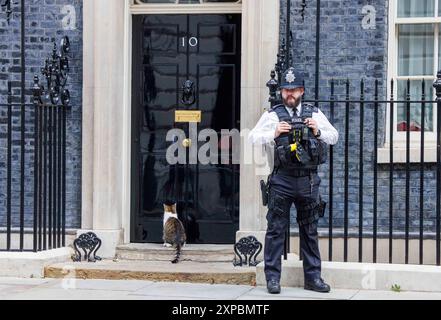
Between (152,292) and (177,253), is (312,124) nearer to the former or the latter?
(152,292)

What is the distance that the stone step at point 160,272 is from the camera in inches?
356

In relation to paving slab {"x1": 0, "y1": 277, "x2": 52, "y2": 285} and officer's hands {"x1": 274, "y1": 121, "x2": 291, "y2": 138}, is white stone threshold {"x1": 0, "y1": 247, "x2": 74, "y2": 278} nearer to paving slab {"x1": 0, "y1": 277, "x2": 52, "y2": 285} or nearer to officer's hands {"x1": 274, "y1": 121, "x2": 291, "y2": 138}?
paving slab {"x1": 0, "y1": 277, "x2": 52, "y2": 285}

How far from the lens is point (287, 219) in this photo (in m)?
8.31

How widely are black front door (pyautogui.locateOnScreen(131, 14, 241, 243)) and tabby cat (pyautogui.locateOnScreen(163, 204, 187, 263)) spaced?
33 cm

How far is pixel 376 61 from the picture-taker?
31.9ft

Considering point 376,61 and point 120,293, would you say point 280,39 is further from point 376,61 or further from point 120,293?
point 120,293

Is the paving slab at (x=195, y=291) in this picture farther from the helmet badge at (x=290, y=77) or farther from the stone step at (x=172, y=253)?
the helmet badge at (x=290, y=77)

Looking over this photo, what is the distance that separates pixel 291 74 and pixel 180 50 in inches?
92.1

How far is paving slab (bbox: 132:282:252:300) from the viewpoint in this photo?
8.34 meters

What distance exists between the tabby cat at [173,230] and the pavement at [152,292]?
28.7 inches

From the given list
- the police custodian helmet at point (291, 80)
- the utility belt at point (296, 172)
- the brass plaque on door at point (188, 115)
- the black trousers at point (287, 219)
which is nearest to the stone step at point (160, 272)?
the black trousers at point (287, 219)

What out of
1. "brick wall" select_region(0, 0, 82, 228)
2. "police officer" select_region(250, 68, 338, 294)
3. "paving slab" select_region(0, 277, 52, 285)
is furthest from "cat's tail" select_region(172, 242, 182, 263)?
"police officer" select_region(250, 68, 338, 294)

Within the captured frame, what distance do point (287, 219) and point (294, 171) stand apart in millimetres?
440
